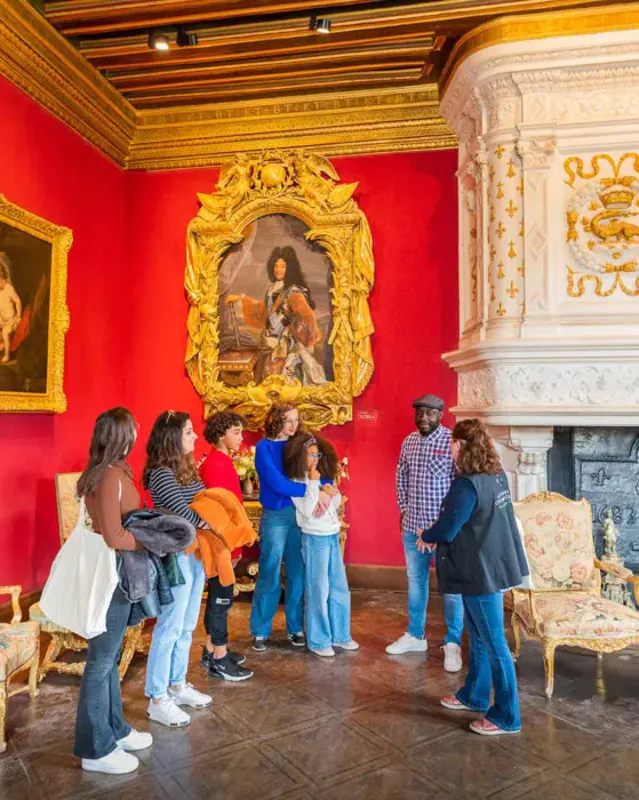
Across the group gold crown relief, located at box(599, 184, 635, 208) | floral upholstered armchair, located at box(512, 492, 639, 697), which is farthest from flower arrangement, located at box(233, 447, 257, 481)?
gold crown relief, located at box(599, 184, 635, 208)

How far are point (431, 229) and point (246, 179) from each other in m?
1.93

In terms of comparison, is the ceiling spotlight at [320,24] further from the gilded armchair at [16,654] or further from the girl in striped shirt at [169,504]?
the gilded armchair at [16,654]

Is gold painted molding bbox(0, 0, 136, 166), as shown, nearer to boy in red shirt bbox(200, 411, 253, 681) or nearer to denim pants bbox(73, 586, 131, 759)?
boy in red shirt bbox(200, 411, 253, 681)

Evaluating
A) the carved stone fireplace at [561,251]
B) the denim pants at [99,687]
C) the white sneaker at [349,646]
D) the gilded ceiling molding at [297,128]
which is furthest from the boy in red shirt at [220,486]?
the gilded ceiling molding at [297,128]

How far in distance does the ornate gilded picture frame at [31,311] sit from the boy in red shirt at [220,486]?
2.05 meters

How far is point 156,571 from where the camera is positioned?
2.83 m

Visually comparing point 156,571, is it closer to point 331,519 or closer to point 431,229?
point 331,519

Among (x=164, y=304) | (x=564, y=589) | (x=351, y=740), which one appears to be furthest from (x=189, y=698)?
(x=164, y=304)

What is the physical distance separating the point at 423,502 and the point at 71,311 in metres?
3.74

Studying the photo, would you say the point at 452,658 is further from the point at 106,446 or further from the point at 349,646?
the point at 106,446

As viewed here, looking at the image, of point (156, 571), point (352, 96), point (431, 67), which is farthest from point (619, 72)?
point (156, 571)

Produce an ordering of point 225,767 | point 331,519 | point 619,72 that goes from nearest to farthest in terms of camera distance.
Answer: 1. point 225,767
2. point 331,519
3. point 619,72

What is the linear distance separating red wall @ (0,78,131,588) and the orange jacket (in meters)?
2.36

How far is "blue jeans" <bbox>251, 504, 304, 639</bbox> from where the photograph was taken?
4.20m
